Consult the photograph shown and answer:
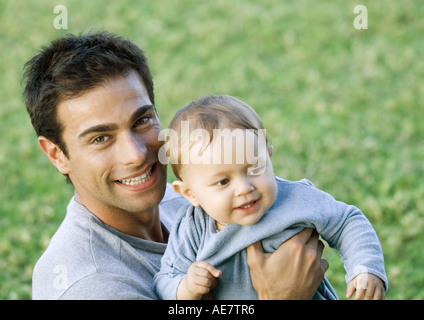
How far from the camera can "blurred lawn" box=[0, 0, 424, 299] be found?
6.24m

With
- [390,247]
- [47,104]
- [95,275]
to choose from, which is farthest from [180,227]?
[390,247]

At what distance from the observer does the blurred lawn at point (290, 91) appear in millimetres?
6239

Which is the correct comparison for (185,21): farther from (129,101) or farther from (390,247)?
(129,101)

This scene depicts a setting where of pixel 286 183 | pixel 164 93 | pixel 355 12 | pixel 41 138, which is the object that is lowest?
pixel 286 183

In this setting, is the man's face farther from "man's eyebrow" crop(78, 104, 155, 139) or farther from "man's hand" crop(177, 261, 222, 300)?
"man's hand" crop(177, 261, 222, 300)

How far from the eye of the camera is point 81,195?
3199 millimetres

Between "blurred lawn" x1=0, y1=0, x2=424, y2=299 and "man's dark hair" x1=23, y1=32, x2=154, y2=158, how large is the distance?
2736 millimetres

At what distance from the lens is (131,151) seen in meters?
2.95

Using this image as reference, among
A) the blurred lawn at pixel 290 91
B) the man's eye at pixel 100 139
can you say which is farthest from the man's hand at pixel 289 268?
the blurred lawn at pixel 290 91

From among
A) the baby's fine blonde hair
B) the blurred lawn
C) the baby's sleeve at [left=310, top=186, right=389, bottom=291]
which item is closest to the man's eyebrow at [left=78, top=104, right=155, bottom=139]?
the baby's fine blonde hair

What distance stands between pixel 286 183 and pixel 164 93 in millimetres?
6840

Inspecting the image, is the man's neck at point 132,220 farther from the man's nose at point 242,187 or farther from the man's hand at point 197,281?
the man's nose at point 242,187

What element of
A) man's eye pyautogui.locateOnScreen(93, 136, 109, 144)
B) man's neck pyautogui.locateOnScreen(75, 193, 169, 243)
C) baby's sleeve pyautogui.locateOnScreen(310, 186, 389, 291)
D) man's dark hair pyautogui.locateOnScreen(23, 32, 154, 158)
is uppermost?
man's dark hair pyautogui.locateOnScreen(23, 32, 154, 158)

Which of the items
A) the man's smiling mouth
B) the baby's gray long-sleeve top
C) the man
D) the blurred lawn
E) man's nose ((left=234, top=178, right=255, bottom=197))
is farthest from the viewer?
the blurred lawn
